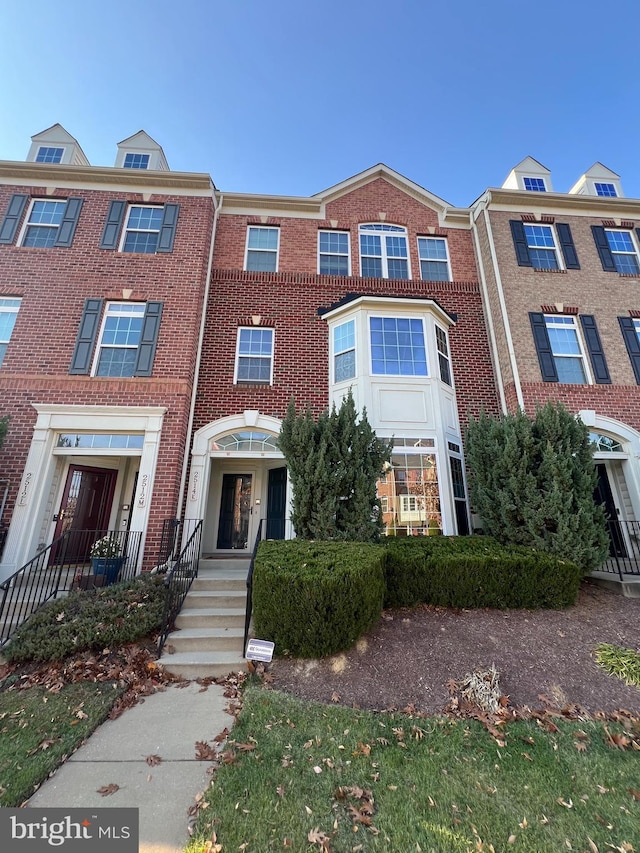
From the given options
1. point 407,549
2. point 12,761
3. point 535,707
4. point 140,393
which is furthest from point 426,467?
point 12,761

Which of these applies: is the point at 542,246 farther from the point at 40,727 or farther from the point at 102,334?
the point at 40,727

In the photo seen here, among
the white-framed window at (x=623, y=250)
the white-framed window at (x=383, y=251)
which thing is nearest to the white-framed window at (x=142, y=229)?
the white-framed window at (x=383, y=251)

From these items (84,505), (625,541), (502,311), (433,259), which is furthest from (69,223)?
(625,541)

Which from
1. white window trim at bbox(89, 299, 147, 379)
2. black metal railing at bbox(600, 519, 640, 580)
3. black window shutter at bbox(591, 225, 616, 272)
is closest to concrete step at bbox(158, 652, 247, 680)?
white window trim at bbox(89, 299, 147, 379)

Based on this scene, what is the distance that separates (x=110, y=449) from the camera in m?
8.23

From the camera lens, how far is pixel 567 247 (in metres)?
11.0

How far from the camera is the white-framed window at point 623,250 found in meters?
11.0

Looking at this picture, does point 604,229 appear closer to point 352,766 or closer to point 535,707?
point 535,707

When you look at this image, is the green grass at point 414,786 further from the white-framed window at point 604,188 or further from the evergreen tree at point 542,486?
the white-framed window at point 604,188

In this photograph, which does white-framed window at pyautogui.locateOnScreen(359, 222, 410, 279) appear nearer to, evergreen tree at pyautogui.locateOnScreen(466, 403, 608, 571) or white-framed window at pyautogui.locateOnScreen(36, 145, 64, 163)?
evergreen tree at pyautogui.locateOnScreen(466, 403, 608, 571)

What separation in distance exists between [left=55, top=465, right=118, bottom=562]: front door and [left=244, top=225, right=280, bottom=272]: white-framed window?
702 cm

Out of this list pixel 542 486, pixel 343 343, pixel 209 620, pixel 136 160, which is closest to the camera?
pixel 209 620

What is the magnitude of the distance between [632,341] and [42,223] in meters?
16.5

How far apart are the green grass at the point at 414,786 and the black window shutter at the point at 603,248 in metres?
12.0
